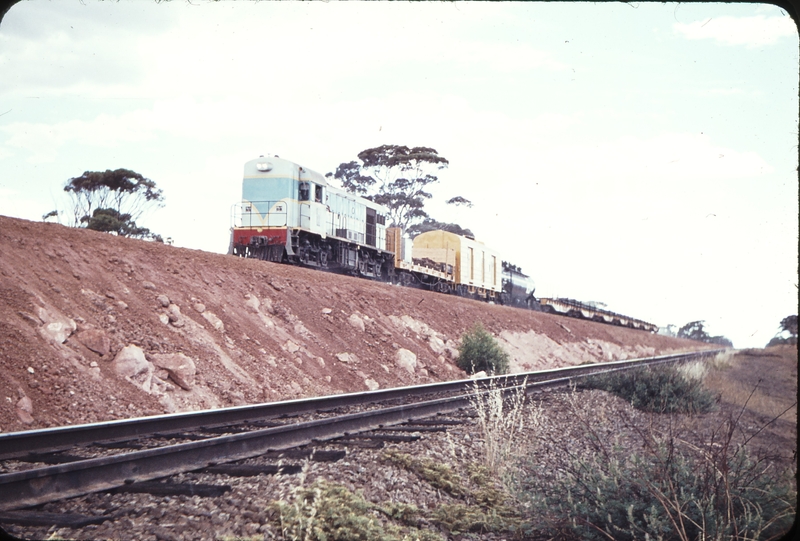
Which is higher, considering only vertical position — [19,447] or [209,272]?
[209,272]

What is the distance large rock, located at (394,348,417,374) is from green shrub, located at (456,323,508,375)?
168 cm

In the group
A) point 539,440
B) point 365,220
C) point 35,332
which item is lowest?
point 539,440

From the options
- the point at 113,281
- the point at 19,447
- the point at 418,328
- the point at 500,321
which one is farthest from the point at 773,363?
the point at 19,447

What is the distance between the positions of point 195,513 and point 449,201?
4312cm

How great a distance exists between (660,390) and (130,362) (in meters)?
8.71

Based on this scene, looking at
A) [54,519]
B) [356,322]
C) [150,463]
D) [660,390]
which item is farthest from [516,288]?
[54,519]

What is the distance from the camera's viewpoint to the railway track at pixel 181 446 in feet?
14.0

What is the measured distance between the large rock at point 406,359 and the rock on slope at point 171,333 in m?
0.05

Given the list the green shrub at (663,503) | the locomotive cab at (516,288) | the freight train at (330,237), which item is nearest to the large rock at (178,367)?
the green shrub at (663,503)

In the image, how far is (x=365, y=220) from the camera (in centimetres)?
2541

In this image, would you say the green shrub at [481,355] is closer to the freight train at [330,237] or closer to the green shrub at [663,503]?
the freight train at [330,237]

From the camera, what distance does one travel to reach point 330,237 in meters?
22.3

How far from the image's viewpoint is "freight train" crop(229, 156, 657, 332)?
67.2 ft

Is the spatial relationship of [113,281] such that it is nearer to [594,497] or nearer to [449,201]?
[594,497]
